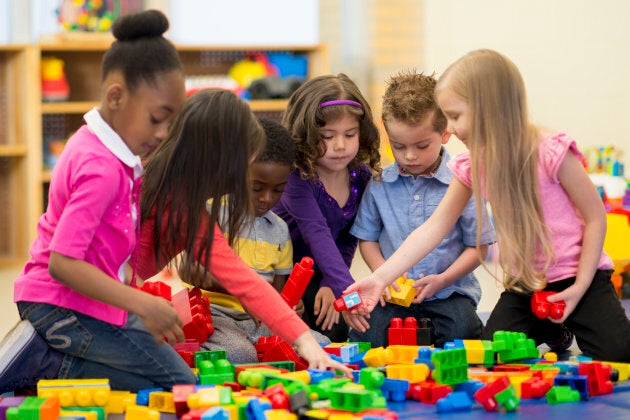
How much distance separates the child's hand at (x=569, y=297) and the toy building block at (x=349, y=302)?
0.41 metres

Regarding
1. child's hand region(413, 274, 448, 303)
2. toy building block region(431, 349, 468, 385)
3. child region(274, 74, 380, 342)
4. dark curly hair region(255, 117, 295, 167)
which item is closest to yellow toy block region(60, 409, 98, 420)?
toy building block region(431, 349, 468, 385)

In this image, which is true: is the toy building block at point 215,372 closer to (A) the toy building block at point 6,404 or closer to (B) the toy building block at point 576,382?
(A) the toy building block at point 6,404

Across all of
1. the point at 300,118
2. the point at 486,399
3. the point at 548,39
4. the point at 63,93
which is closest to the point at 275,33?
the point at 63,93

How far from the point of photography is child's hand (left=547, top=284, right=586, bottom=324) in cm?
202

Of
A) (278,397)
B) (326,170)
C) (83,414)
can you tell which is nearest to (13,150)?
(326,170)

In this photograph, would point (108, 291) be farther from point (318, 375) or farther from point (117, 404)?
point (318, 375)

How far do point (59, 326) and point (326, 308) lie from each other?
0.76 metres

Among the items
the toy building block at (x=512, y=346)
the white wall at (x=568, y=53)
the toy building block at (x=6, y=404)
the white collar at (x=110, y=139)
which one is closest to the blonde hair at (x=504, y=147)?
the toy building block at (x=512, y=346)

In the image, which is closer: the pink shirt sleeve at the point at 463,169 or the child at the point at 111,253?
the child at the point at 111,253

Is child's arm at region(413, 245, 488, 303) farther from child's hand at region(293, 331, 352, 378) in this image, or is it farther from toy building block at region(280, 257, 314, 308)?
child's hand at region(293, 331, 352, 378)

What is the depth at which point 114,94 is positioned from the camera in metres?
1.72

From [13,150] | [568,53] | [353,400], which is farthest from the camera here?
[13,150]

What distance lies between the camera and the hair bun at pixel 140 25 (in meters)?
1.74

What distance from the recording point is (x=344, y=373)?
1.81 m
